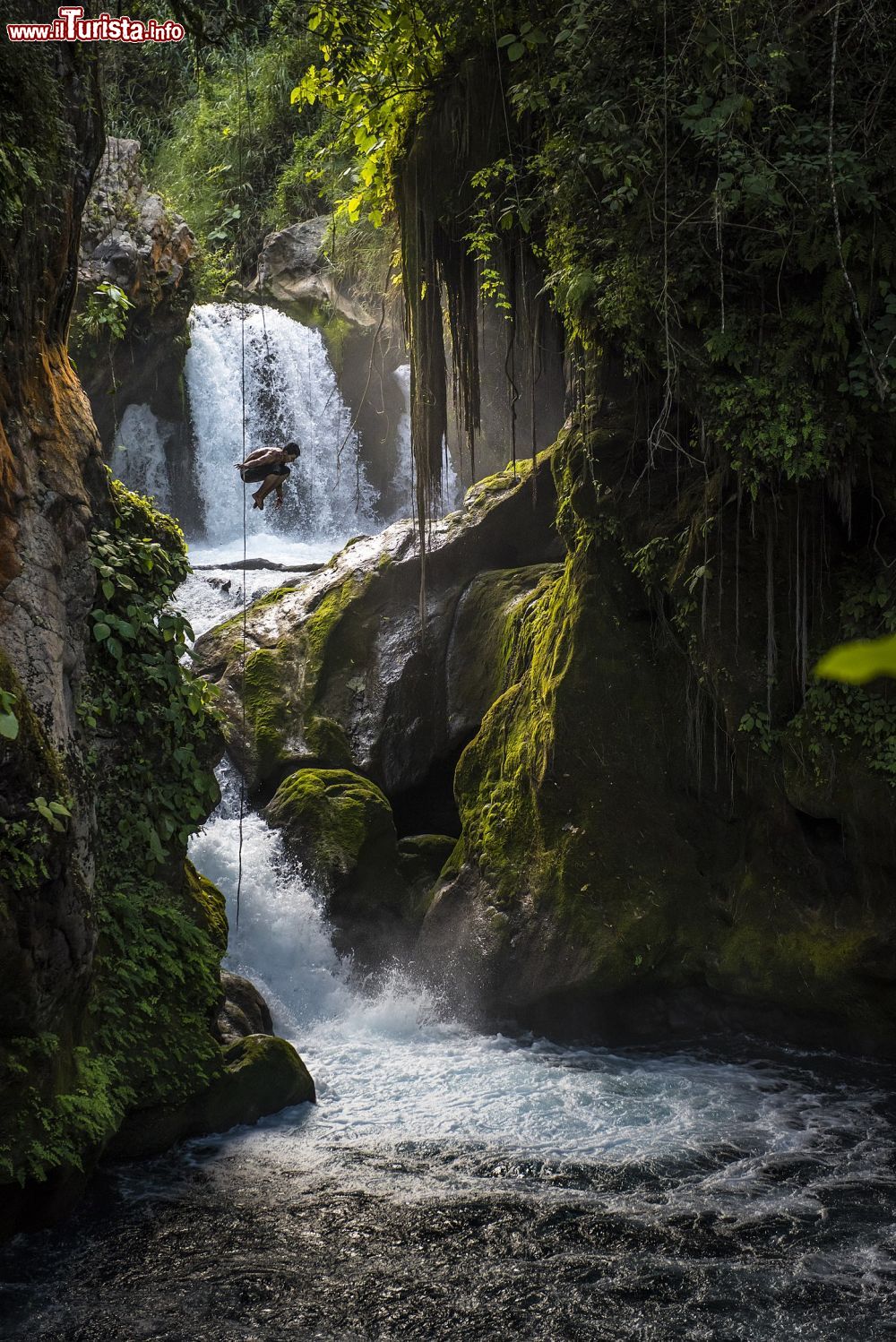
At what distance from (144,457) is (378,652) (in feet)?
25.0

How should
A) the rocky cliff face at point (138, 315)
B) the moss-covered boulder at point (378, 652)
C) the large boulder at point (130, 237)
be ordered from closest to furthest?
the moss-covered boulder at point (378, 652) < the large boulder at point (130, 237) < the rocky cliff face at point (138, 315)

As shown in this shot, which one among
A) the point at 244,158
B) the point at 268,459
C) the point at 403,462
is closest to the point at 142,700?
the point at 268,459

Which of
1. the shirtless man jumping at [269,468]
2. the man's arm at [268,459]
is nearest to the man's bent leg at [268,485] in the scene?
the shirtless man jumping at [269,468]

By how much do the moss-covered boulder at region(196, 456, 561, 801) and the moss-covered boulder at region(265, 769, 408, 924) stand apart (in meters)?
0.89

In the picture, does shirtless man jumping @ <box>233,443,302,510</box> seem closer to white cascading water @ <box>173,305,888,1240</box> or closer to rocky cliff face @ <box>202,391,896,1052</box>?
rocky cliff face @ <box>202,391,896,1052</box>

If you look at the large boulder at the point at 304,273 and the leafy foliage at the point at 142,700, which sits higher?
the large boulder at the point at 304,273

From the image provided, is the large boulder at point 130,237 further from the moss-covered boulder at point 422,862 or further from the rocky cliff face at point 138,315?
the moss-covered boulder at point 422,862

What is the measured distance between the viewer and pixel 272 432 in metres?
16.6

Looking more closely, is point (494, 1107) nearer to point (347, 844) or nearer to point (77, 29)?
point (347, 844)

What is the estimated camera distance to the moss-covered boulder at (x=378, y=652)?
1068cm

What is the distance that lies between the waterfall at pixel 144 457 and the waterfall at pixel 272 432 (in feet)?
1.83

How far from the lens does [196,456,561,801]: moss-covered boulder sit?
10680 mm

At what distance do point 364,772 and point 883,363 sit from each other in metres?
6.03

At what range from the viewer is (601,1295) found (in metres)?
4.60
